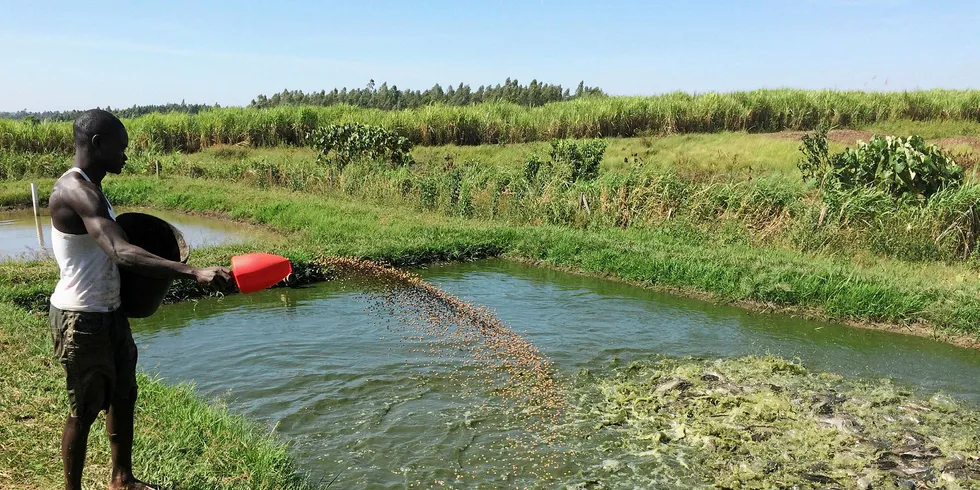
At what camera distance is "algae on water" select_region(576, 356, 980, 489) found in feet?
16.3

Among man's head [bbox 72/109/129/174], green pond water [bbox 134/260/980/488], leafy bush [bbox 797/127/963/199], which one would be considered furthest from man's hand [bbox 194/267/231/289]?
leafy bush [bbox 797/127/963/199]

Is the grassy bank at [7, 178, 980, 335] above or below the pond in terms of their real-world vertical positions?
above

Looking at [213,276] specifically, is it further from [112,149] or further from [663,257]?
[663,257]

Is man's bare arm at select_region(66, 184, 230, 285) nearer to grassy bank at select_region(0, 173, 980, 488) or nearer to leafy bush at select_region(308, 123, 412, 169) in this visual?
grassy bank at select_region(0, 173, 980, 488)

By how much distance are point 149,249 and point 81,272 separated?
0.41m

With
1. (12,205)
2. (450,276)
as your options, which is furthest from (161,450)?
(12,205)

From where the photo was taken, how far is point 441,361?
740 centimetres

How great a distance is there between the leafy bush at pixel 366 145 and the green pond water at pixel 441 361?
1039cm

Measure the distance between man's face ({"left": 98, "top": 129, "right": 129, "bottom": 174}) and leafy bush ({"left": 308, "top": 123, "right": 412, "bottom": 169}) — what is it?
17440 mm

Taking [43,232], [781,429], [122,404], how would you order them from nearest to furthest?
[122,404], [781,429], [43,232]

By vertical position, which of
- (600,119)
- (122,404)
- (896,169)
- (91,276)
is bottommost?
(122,404)

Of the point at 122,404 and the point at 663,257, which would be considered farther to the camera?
the point at 663,257

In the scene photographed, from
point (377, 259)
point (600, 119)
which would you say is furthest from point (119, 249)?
point (600, 119)

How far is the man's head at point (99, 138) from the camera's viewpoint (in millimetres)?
3242
